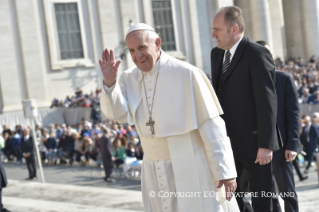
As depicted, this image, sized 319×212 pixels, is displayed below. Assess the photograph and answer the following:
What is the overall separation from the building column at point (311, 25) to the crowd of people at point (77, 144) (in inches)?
1037

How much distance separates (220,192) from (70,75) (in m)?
26.3

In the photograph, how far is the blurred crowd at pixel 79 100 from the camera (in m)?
25.6

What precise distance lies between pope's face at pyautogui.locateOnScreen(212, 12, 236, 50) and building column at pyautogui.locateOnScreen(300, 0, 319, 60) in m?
40.8

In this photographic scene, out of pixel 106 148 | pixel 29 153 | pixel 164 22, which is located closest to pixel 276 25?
pixel 164 22

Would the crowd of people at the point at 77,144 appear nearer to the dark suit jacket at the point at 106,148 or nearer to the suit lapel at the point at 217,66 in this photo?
the dark suit jacket at the point at 106,148

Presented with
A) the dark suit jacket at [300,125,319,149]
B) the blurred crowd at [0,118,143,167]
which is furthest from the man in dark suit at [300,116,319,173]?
the blurred crowd at [0,118,143,167]

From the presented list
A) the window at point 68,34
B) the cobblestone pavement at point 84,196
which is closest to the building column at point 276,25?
the window at point 68,34

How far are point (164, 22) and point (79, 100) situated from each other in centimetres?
908

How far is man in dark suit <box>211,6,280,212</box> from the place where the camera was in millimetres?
4535

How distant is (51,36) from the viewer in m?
29.5

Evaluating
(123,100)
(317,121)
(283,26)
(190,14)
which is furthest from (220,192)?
(283,26)

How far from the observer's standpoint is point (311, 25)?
44.2 m

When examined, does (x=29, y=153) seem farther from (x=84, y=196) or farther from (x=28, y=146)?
(x=84, y=196)

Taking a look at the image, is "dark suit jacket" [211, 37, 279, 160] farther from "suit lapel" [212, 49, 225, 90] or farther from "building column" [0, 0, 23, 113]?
"building column" [0, 0, 23, 113]
